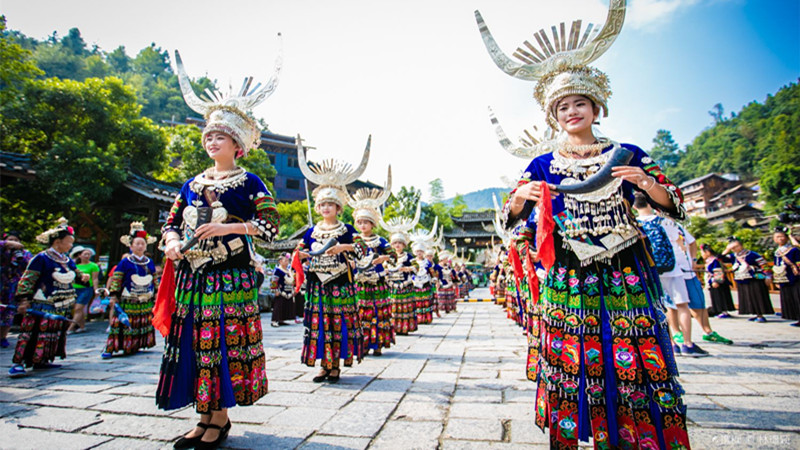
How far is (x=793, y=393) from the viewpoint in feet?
10.8

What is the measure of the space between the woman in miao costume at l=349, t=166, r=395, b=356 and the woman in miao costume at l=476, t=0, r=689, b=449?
3651 millimetres

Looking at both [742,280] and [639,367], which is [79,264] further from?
[742,280]

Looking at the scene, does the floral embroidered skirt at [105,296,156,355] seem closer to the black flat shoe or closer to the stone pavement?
the stone pavement

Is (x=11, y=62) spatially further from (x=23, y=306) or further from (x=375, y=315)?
(x=375, y=315)

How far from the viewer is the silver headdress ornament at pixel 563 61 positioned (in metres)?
2.40

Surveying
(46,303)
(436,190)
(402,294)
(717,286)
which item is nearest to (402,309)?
(402,294)

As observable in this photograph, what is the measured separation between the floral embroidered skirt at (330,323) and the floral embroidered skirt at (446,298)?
37.1ft

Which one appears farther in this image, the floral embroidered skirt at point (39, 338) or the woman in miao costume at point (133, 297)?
the woman in miao costume at point (133, 297)

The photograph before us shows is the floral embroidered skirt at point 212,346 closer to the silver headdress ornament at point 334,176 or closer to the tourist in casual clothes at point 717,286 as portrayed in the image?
the silver headdress ornament at point 334,176

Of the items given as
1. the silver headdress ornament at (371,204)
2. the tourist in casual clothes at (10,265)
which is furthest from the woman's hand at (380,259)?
the tourist in casual clothes at (10,265)

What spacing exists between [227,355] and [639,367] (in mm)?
2567

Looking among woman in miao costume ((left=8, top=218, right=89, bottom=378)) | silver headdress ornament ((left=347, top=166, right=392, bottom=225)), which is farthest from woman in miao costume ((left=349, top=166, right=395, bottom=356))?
woman in miao costume ((left=8, top=218, right=89, bottom=378))

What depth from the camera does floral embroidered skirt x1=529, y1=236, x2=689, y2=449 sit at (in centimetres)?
192

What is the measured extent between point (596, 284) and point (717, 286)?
35.4 ft
